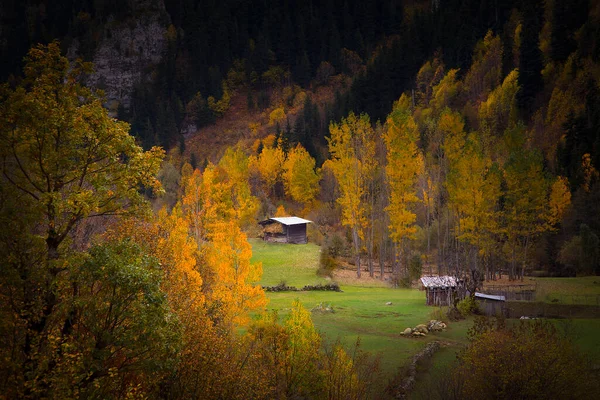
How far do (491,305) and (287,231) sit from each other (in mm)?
36150

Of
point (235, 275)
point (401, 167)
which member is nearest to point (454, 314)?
point (235, 275)

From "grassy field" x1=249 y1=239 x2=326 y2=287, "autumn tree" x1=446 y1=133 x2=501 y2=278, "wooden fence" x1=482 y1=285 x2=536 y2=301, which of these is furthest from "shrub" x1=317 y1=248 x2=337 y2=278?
"wooden fence" x1=482 y1=285 x2=536 y2=301

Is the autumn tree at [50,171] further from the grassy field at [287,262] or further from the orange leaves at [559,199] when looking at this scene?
the orange leaves at [559,199]

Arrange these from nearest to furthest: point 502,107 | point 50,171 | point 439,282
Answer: point 50,171
point 439,282
point 502,107

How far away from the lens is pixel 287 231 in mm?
64688

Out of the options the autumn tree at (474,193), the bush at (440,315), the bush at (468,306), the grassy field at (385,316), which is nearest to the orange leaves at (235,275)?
the grassy field at (385,316)

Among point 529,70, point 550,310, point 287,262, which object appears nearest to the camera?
point 550,310

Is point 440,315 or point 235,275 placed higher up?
point 235,275

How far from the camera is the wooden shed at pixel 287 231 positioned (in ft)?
212

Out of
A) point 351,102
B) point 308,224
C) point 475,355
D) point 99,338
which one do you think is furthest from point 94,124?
point 351,102

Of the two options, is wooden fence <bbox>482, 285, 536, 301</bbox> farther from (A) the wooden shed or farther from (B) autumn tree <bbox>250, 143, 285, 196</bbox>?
(B) autumn tree <bbox>250, 143, 285, 196</bbox>

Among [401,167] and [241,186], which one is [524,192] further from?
[241,186]

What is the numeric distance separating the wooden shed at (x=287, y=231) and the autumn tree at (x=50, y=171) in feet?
171

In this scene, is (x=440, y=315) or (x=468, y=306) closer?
(x=440, y=315)
